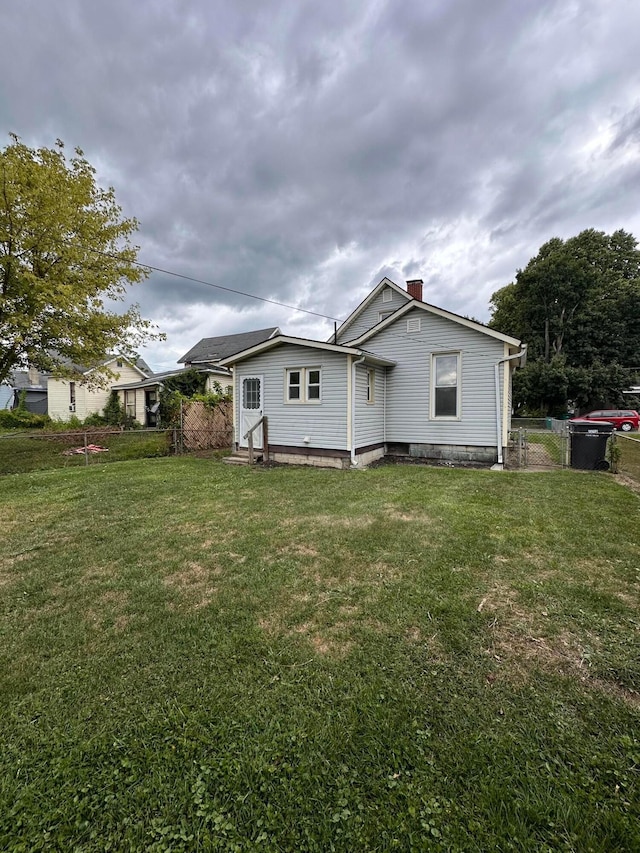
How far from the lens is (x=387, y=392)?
429 inches

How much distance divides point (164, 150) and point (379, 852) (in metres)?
14.2

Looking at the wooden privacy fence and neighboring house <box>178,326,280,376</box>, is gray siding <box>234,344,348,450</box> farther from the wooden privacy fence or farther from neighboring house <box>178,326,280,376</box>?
neighboring house <box>178,326,280,376</box>

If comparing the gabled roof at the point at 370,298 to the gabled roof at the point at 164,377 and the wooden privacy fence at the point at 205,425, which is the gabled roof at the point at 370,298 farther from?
the gabled roof at the point at 164,377

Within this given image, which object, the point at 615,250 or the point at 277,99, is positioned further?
the point at 615,250

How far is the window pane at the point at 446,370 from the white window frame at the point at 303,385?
3.43 m

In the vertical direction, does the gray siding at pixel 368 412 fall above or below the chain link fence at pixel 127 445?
above

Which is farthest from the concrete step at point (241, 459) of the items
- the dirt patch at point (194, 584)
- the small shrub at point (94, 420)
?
the small shrub at point (94, 420)

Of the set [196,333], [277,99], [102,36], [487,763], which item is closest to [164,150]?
[102,36]

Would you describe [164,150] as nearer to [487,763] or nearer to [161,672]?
[161,672]

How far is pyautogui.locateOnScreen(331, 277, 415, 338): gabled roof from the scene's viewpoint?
15.0 meters

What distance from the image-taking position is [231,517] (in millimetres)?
5375

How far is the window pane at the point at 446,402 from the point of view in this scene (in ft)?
32.9

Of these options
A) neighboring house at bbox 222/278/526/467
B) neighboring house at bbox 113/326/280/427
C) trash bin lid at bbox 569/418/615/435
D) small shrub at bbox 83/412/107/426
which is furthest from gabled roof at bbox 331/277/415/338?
small shrub at bbox 83/412/107/426

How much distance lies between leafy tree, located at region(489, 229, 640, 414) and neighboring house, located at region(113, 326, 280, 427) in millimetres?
20072
